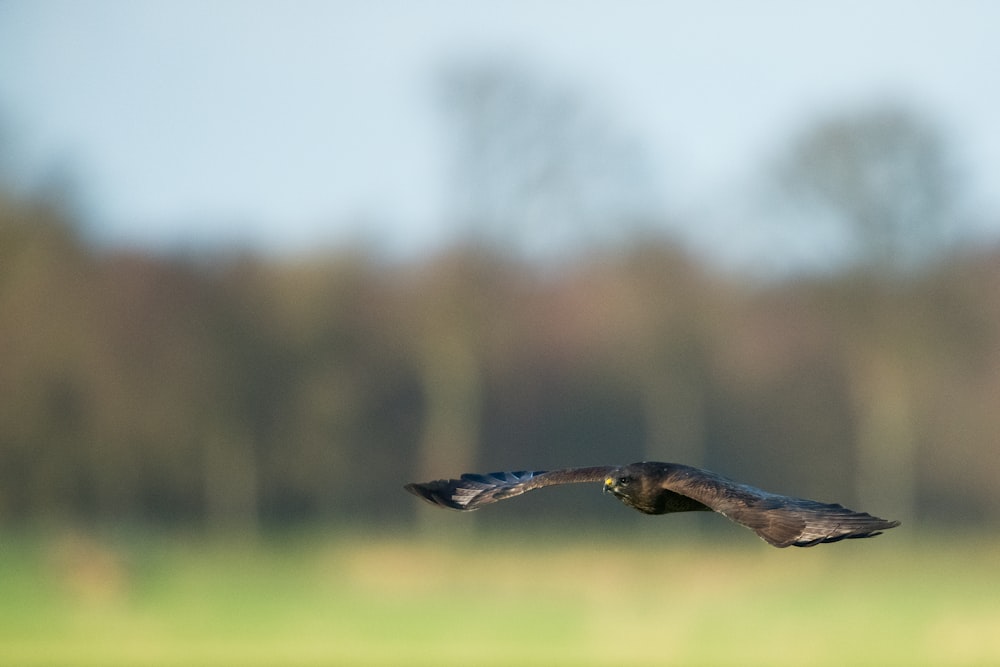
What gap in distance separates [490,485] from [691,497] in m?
1.87

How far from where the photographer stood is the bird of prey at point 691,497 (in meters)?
6.64

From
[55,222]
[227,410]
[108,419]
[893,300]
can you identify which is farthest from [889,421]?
[55,222]

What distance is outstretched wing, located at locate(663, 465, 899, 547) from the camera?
21.4 feet

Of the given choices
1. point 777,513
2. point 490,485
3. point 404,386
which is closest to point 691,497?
point 777,513

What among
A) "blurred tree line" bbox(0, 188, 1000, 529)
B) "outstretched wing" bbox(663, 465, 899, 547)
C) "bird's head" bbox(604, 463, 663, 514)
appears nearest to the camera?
"outstretched wing" bbox(663, 465, 899, 547)

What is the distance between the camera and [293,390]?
71.3 feet

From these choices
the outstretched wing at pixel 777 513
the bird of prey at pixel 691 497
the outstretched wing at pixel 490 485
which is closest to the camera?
the outstretched wing at pixel 777 513

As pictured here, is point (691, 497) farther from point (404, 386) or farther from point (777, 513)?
point (404, 386)

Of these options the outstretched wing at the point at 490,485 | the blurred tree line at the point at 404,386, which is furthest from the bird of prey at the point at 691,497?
the blurred tree line at the point at 404,386

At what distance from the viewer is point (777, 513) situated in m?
6.96

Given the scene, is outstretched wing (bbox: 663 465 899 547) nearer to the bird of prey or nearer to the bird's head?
the bird of prey

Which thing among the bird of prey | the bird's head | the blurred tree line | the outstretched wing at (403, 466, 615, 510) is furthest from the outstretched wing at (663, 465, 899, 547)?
the blurred tree line

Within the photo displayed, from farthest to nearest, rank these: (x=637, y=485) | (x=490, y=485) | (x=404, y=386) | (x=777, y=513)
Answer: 1. (x=404, y=386)
2. (x=490, y=485)
3. (x=637, y=485)
4. (x=777, y=513)

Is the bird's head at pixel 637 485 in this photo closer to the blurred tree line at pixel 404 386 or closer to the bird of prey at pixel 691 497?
the bird of prey at pixel 691 497
